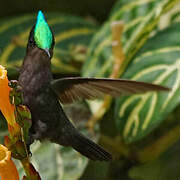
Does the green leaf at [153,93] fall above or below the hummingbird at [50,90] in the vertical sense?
below

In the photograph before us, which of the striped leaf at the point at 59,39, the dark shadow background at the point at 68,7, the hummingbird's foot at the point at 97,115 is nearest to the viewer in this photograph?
the hummingbird's foot at the point at 97,115

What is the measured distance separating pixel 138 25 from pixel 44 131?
0.84 meters

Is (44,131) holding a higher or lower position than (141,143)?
higher

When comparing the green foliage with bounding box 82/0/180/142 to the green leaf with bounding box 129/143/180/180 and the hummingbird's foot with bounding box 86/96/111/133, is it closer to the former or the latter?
the hummingbird's foot with bounding box 86/96/111/133

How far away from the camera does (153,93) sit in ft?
4.33

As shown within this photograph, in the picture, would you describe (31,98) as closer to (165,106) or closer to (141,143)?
(165,106)

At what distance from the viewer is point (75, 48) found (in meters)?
1.79

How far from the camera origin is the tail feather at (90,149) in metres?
0.86

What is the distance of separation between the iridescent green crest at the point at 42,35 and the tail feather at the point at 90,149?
0.77 feet

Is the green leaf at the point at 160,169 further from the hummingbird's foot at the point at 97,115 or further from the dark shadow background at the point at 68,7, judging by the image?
the dark shadow background at the point at 68,7

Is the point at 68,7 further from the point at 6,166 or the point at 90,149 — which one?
the point at 6,166

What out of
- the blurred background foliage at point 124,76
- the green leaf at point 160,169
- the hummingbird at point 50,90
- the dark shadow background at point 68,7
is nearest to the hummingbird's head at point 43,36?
the hummingbird at point 50,90

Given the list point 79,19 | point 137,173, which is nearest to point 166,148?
point 137,173

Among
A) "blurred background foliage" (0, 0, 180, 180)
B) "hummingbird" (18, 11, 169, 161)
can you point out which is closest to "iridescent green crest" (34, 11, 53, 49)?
"hummingbird" (18, 11, 169, 161)
